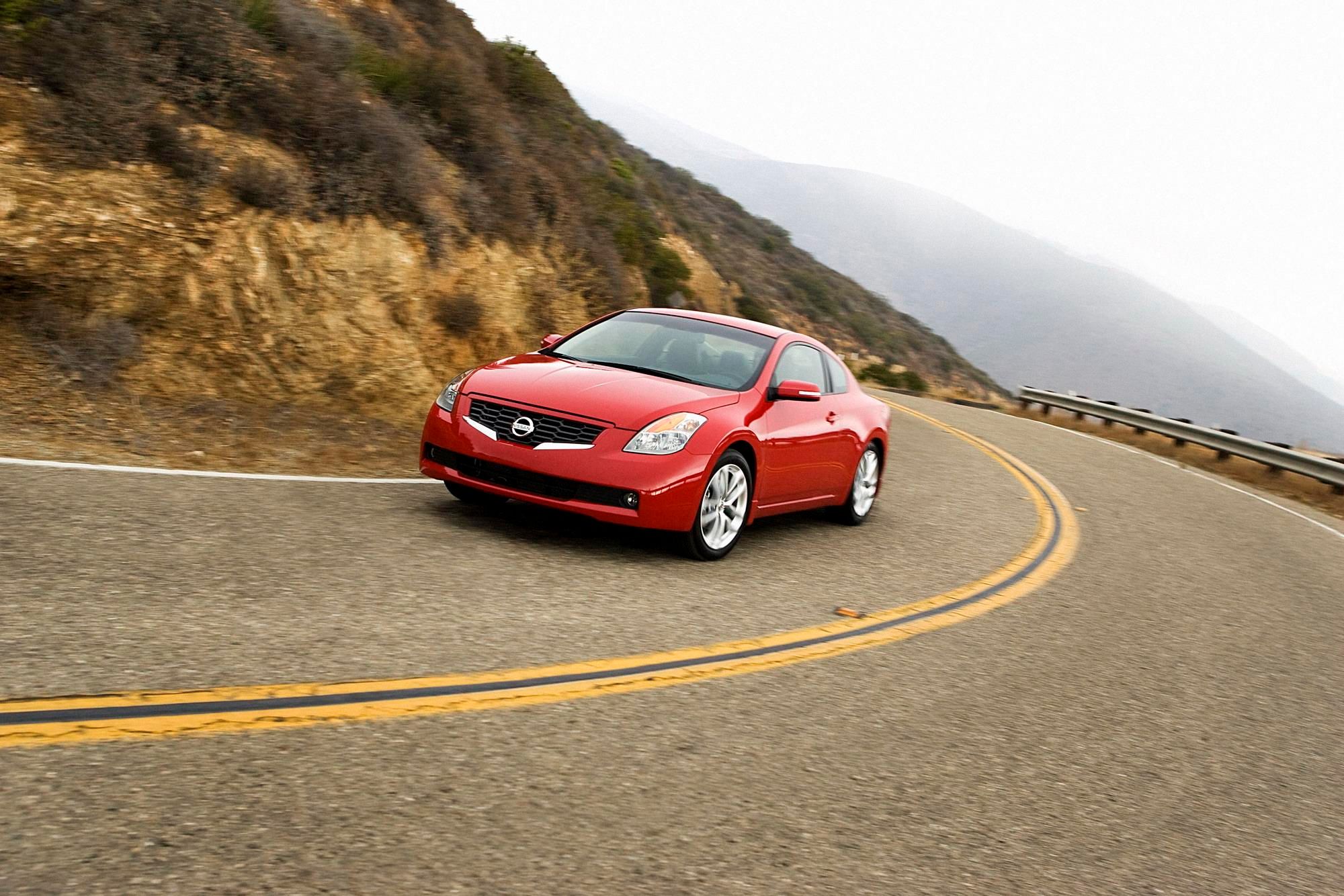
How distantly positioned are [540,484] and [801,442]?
2.38 meters

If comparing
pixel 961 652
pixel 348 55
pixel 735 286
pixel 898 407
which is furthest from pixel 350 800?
pixel 735 286

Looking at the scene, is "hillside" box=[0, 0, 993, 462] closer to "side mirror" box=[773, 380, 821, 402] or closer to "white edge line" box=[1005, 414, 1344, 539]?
"side mirror" box=[773, 380, 821, 402]

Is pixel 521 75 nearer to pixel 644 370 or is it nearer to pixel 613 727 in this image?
pixel 644 370

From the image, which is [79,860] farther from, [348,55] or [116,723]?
[348,55]

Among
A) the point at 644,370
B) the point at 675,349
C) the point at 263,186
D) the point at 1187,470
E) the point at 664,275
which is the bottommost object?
the point at 1187,470

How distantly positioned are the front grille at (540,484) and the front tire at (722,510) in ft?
2.18

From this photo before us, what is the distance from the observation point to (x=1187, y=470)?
789 inches

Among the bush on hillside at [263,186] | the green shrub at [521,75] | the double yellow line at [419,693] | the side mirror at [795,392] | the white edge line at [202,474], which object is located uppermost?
the green shrub at [521,75]

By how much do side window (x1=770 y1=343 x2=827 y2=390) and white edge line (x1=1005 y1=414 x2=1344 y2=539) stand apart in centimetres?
825

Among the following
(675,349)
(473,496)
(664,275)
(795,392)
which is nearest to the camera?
(473,496)

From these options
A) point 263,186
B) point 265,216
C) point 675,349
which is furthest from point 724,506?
point 263,186

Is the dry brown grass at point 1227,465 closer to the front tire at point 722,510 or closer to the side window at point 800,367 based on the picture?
the side window at point 800,367

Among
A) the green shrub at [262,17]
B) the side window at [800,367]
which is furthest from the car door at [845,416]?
the green shrub at [262,17]

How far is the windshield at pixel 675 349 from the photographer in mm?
8656
